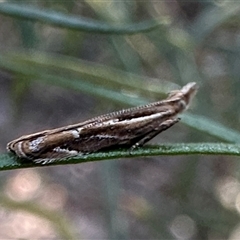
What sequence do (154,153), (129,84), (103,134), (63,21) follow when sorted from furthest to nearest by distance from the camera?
(129,84), (63,21), (103,134), (154,153)

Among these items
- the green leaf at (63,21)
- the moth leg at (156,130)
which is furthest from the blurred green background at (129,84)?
the moth leg at (156,130)

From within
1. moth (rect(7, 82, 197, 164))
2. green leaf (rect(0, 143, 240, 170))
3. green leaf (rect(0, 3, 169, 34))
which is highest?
green leaf (rect(0, 3, 169, 34))

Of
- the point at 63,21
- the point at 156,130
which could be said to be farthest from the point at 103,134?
the point at 63,21

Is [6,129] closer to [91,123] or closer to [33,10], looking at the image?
[33,10]

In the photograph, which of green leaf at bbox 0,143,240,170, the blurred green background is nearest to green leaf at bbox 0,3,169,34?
the blurred green background

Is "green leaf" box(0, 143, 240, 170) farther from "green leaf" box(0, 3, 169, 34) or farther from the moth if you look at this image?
"green leaf" box(0, 3, 169, 34)

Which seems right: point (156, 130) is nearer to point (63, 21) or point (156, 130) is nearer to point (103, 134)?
point (103, 134)
